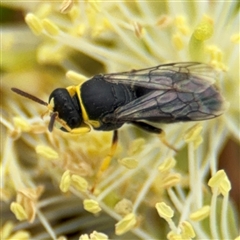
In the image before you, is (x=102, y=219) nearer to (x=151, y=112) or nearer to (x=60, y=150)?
(x=60, y=150)

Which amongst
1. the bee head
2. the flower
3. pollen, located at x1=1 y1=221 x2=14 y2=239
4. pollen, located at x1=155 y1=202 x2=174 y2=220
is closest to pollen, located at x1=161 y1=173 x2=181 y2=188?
the flower

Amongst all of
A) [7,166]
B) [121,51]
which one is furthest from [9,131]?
[121,51]

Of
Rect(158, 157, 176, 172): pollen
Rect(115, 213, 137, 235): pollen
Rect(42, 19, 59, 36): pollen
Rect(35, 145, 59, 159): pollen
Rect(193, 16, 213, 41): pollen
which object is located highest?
Rect(42, 19, 59, 36): pollen

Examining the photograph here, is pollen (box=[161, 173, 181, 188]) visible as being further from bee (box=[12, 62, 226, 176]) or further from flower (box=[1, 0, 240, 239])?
bee (box=[12, 62, 226, 176])

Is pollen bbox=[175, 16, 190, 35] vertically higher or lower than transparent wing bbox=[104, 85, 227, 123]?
higher

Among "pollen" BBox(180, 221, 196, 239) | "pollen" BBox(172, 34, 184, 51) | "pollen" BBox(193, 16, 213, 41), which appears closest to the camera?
"pollen" BBox(180, 221, 196, 239)

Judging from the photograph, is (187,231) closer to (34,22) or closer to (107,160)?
(107,160)

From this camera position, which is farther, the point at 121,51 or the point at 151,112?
the point at 121,51
